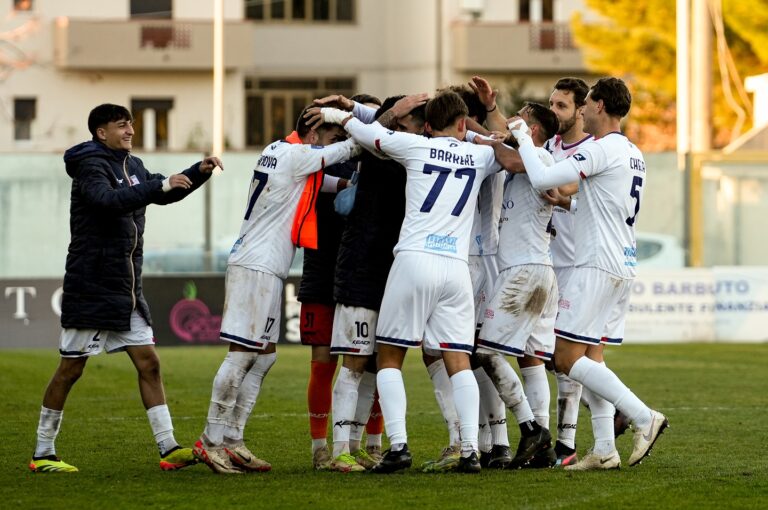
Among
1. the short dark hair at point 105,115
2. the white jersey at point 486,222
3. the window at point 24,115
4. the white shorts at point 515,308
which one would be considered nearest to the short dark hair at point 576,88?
the white jersey at point 486,222

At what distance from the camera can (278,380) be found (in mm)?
16391

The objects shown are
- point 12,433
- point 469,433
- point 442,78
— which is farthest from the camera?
point 442,78

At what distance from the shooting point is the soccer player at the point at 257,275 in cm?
930

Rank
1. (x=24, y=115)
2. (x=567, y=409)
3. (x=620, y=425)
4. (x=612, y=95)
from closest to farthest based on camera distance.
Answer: (x=612, y=95) < (x=567, y=409) < (x=620, y=425) < (x=24, y=115)

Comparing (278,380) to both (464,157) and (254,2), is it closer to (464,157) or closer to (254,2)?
(464,157)

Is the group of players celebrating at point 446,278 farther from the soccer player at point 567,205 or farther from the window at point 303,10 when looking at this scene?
the window at point 303,10

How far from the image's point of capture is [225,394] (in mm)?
9320

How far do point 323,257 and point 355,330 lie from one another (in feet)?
Result: 2.42

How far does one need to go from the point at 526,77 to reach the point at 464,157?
36.8 metres

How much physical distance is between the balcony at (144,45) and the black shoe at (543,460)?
34.3 meters

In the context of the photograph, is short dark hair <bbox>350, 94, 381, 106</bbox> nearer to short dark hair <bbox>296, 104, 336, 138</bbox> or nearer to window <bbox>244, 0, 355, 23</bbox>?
short dark hair <bbox>296, 104, 336, 138</bbox>

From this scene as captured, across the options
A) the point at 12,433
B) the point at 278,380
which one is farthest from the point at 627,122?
the point at 12,433

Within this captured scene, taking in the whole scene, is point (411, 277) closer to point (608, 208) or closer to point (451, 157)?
point (451, 157)

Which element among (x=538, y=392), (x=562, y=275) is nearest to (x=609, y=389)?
(x=538, y=392)
